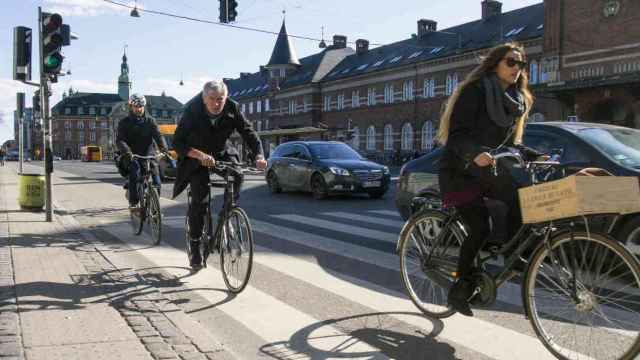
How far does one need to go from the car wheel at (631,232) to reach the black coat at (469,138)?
182 centimetres

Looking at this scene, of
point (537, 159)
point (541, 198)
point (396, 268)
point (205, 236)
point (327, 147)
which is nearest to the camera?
point (541, 198)

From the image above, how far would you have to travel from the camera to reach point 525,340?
409 cm

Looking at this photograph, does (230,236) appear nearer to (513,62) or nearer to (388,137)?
(513,62)

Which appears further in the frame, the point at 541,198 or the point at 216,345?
the point at 216,345

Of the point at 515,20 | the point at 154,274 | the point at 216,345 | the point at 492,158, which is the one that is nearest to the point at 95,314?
the point at 216,345

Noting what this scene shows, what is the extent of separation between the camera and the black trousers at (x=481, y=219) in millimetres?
4039

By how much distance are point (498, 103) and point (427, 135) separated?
4909 centimetres

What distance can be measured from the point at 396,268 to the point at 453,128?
273 centimetres

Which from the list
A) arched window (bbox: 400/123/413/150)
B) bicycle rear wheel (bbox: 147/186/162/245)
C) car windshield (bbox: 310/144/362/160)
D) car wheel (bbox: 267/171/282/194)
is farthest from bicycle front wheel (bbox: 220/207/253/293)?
arched window (bbox: 400/123/413/150)

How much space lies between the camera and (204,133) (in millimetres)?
5824

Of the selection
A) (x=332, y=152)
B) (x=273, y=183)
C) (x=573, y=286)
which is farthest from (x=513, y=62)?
(x=273, y=183)

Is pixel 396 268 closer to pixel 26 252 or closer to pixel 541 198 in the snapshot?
pixel 541 198

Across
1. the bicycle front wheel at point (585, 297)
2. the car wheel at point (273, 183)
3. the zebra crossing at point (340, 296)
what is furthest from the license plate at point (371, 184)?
the bicycle front wheel at point (585, 297)

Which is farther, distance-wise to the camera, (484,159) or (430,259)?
(430,259)
